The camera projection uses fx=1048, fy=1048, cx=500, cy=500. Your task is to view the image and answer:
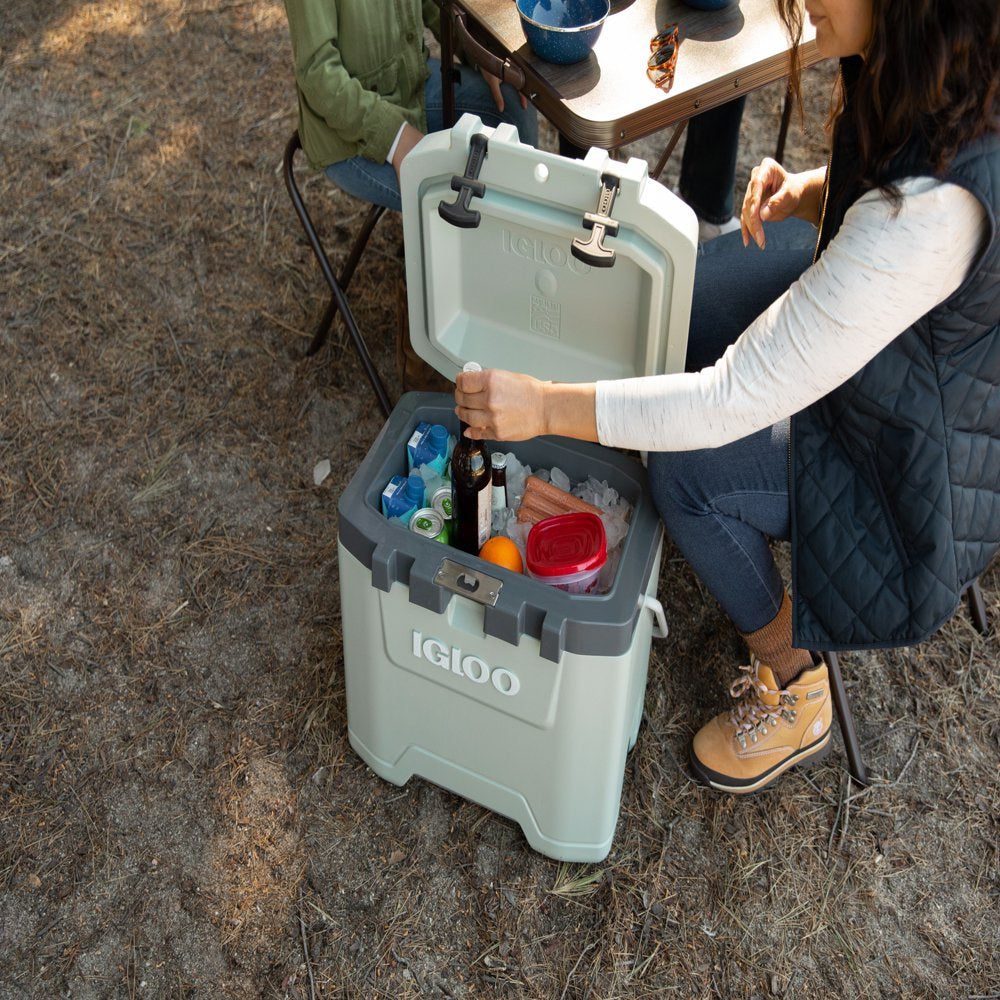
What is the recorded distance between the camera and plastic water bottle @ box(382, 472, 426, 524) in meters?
→ 1.75

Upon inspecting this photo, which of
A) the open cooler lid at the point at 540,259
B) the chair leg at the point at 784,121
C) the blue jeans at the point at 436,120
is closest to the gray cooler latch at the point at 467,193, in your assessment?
the open cooler lid at the point at 540,259

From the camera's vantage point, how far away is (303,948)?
6.05 ft

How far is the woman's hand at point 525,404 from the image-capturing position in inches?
59.3

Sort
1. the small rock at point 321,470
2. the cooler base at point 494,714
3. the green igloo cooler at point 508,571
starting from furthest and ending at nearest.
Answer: the small rock at point 321,470, the cooler base at point 494,714, the green igloo cooler at point 508,571

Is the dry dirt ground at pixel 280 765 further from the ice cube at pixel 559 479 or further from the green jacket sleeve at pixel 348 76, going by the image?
the green jacket sleeve at pixel 348 76

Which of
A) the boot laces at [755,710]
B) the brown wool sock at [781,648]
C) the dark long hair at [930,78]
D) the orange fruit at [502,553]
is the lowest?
the boot laces at [755,710]

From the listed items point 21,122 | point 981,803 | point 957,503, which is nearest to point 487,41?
point 957,503

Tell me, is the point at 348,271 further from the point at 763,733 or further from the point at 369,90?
the point at 763,733

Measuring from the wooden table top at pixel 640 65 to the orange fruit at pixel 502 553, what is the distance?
0.69 meters

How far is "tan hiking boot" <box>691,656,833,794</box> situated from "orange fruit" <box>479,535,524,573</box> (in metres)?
0.54

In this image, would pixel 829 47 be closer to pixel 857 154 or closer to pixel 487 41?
pixel 857 154

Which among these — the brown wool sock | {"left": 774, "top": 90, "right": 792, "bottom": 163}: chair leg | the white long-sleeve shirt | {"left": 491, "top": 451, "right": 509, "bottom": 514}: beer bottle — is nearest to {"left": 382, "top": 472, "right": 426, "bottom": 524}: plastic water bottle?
{"left": 491, "top": 451, "right": 509, "bottom": 514}: beer bottle

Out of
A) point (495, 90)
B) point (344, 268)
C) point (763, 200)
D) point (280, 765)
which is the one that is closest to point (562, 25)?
point (495, 90)

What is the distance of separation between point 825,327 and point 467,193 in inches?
22.6
